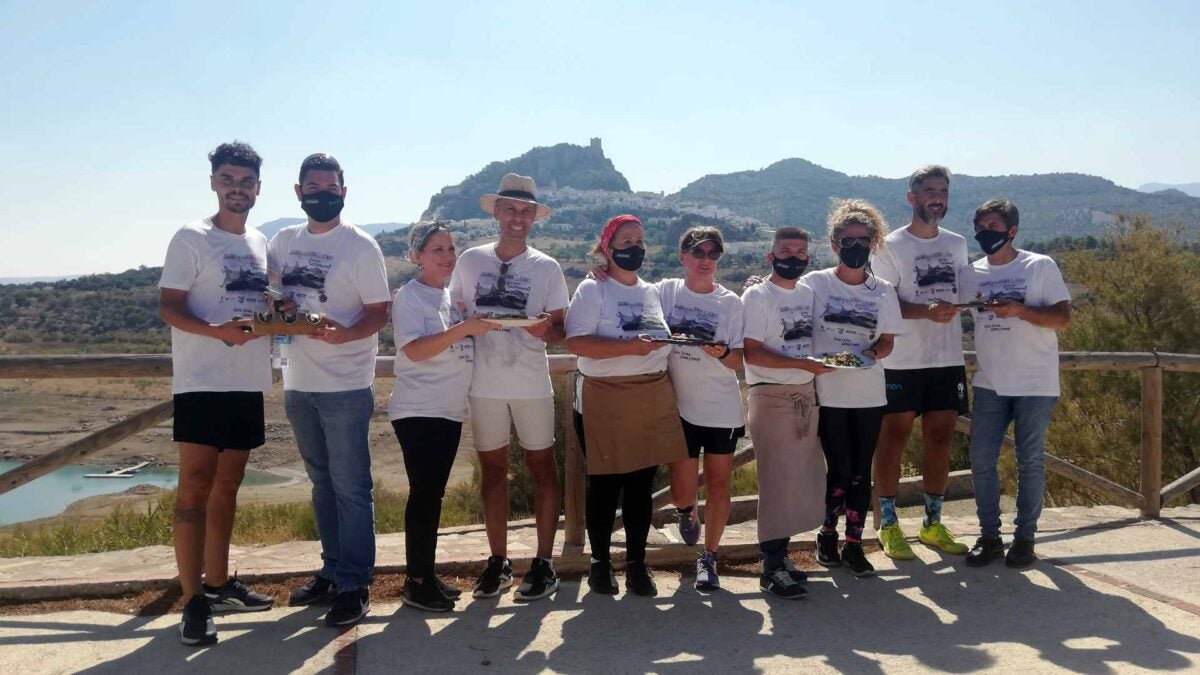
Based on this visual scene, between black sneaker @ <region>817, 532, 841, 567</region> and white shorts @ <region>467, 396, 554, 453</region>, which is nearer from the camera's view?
white shorts @ <region>467, 396, 554, 453</region>

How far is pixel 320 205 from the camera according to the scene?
12.5 ft

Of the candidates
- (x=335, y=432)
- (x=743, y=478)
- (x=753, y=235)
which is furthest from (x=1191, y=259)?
(x=753, y=235)

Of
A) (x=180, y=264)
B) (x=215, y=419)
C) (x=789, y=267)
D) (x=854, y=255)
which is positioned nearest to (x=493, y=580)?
(x=215, y=419)

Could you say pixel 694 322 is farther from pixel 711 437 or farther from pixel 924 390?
pixel 924 390

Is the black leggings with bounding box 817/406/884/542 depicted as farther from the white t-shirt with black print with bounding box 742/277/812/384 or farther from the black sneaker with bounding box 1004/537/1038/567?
the black sneaker with bounding box 1004/537/1038/567

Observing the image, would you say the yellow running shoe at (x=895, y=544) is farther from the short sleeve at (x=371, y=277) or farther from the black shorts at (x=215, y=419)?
the black shorts at (x=215, y=419)

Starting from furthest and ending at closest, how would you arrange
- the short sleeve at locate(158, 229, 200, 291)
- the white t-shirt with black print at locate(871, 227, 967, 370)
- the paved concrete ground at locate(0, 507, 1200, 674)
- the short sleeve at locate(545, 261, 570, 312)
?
the white t-shirt with black print at locate(871, 227, 967, 370)
the short sleeve at locate(545, 261, 570, 312)
the short sleeve at locate(158, 229, 200, 291)
the paved concrete ground at locate(0, 507, 1200, 674)

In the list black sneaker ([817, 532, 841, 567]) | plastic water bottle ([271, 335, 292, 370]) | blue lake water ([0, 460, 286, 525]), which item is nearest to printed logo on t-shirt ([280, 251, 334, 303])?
plastic water bottle ([271, 335, 292, 370])

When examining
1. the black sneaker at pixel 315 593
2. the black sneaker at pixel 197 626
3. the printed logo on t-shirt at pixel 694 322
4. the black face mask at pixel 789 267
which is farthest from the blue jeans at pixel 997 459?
the black sneaker at pixel 197 626

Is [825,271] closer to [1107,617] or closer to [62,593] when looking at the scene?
[1107,617]

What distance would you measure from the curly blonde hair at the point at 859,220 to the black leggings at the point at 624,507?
1566mm

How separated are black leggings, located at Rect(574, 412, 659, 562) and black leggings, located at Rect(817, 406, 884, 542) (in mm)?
969

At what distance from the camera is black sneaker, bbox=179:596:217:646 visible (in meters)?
3.51

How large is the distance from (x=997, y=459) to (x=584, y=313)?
8.04 feet
